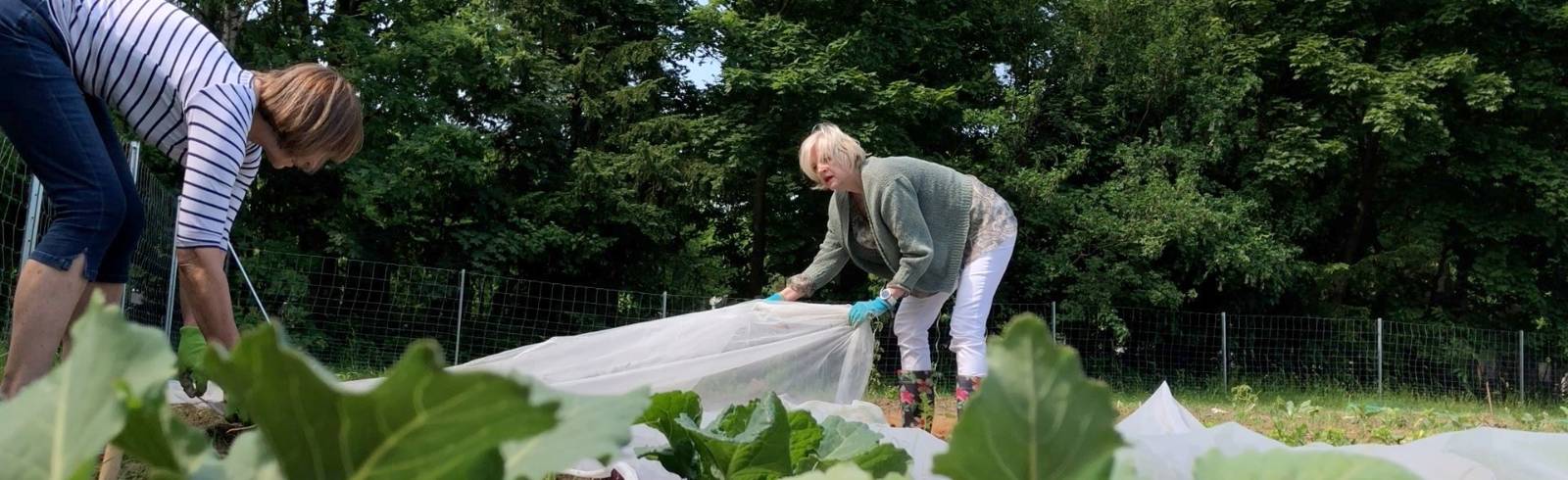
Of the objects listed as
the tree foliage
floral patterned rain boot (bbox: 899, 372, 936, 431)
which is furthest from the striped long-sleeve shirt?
the tree foliage

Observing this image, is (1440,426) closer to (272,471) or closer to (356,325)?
(272,471)

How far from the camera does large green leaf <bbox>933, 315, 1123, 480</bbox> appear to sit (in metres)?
0.24

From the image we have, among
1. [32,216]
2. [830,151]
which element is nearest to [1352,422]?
[830,151]

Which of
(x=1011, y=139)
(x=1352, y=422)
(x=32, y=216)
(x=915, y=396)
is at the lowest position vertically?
(x=1352, y=422)

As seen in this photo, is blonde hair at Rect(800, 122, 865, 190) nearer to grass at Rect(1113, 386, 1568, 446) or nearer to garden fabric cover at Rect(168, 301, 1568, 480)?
garden fabric cover at Rect(168, 301, 1568, 480)

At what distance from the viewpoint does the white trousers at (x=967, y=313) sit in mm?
3811

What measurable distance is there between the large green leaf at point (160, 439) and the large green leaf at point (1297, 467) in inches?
10.1

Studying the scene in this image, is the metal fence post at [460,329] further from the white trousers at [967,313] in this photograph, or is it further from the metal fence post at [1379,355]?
the metal fence post at [1379,355]

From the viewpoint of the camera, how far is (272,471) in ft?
0.77

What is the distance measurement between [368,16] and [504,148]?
78.1 inches

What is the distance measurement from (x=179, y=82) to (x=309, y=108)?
7.6 inches

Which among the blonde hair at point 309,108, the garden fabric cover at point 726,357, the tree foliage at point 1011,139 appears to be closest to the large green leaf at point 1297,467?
the blonde hair at point 309,108

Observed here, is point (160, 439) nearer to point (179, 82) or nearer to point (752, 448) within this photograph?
point (752, 448)

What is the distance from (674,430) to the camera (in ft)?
2.96
